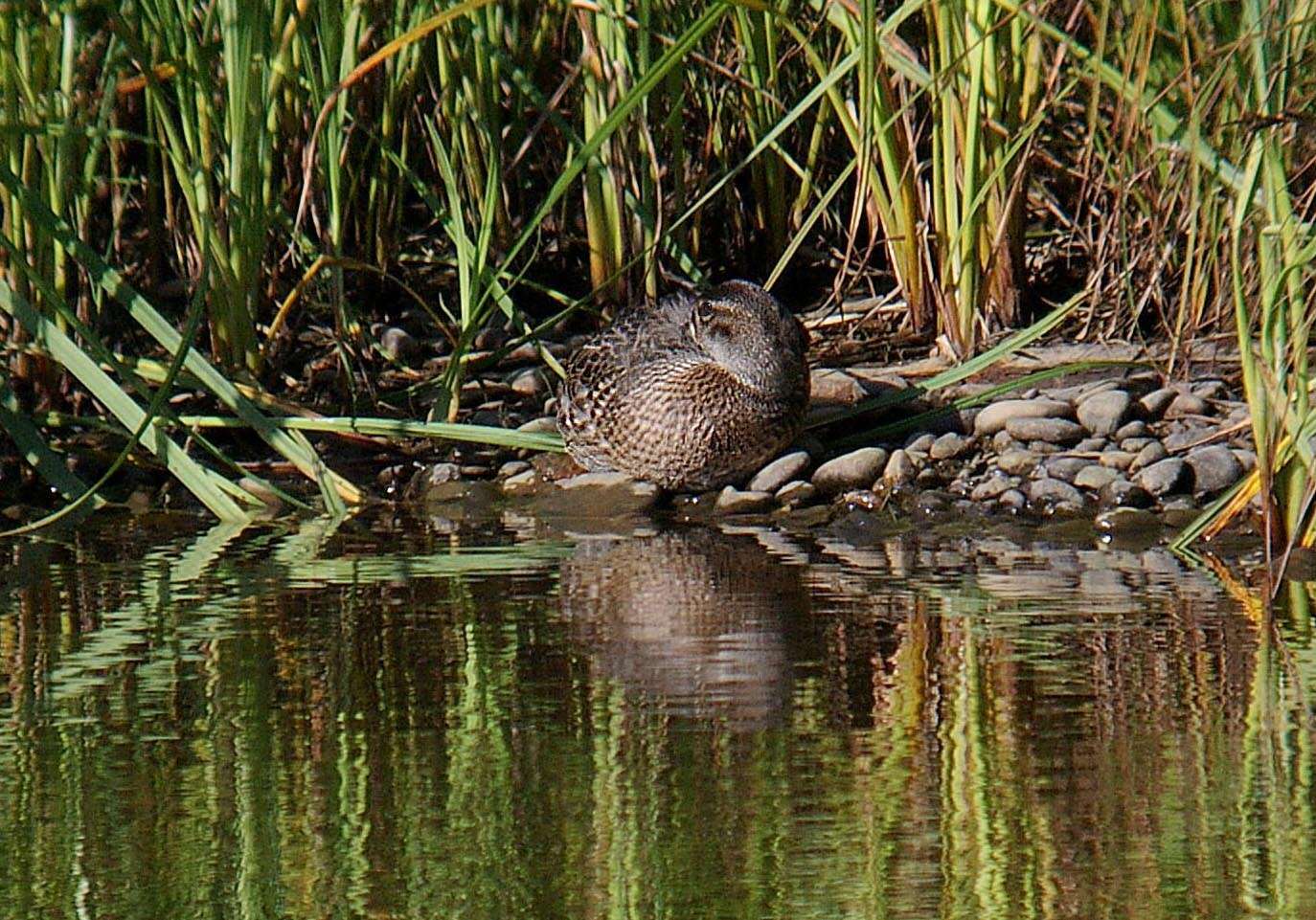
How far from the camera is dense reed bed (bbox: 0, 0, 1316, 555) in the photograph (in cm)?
475

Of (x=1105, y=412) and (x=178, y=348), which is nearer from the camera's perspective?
(x=178, y=348)

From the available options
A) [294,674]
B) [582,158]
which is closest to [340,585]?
[294,674]

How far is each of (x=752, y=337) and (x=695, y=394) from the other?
0.24 m

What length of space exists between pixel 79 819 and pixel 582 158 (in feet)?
8.98

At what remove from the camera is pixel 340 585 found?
15.7 ft

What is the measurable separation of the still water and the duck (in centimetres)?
98

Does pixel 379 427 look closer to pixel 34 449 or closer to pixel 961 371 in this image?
pixel 34 449

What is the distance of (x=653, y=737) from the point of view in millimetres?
3383

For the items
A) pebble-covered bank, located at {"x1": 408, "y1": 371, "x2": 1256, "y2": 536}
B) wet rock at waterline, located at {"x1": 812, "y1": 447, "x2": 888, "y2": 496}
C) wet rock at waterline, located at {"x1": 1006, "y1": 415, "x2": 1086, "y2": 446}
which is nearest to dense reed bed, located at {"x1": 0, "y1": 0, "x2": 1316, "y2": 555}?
pebble-covered bank, located at {"x1": 408, "y1": 371, "x2": 1256, "y2": 536}

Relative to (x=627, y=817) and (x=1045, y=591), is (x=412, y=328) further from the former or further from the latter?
(x=627, y=817)

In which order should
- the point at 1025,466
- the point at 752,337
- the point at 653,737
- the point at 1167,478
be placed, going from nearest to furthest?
1. the point at 653,737
2. the point at 1167,478
3. the point at 1025,466
4. the point at 752,337

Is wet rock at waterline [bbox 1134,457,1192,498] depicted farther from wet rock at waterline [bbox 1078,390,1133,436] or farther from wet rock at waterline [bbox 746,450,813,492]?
wet rock at waterline [bbox 746,450,813,492]

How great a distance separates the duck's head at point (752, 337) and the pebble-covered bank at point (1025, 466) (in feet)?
0.77

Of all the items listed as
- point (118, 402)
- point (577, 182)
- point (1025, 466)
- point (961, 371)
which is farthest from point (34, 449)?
point (1025, 466)
